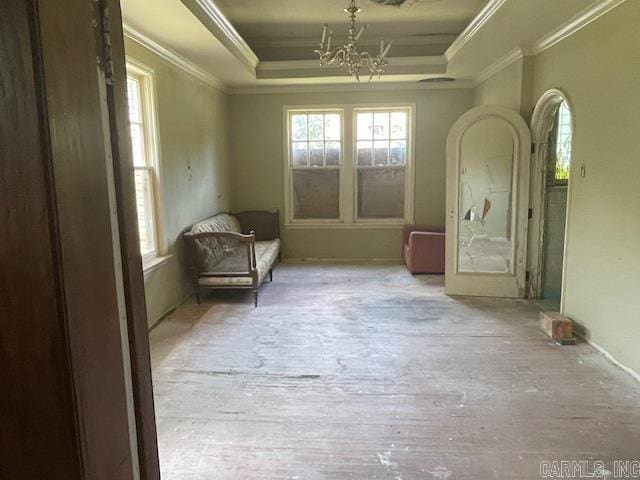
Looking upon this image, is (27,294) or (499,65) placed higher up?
(499,65)

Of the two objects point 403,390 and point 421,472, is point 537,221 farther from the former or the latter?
point 421,472

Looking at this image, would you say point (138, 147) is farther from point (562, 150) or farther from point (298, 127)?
point (562, 150)

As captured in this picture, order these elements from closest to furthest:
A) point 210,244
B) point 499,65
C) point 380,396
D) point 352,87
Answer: point 380,396
point 210,244
point 499,65
point 352,87

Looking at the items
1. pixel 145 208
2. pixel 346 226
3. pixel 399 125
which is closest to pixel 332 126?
pixel 399 125

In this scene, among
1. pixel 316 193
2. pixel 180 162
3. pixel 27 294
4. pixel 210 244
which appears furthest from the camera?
pixel 316 193

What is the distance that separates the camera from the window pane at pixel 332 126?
6.54 meters

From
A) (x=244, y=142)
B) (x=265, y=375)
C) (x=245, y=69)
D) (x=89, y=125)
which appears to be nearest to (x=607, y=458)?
(x=265, y=375)

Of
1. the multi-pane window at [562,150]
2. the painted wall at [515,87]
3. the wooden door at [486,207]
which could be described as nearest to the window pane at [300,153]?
the wooden door at [486,207]

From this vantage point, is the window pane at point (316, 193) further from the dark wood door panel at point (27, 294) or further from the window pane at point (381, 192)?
the dark wood door panel at point (27, 294)

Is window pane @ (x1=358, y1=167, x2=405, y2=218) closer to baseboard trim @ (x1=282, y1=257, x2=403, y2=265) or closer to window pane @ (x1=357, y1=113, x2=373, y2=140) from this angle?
window pane @ (x1=357, y1=113, x2=373, y2=140)

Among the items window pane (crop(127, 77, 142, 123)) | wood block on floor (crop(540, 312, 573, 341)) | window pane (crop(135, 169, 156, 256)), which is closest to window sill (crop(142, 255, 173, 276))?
window pane (crop(135, 169, 156, 256))

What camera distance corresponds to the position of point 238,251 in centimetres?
540

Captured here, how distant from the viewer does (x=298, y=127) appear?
662 cm

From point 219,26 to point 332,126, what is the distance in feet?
9.45
